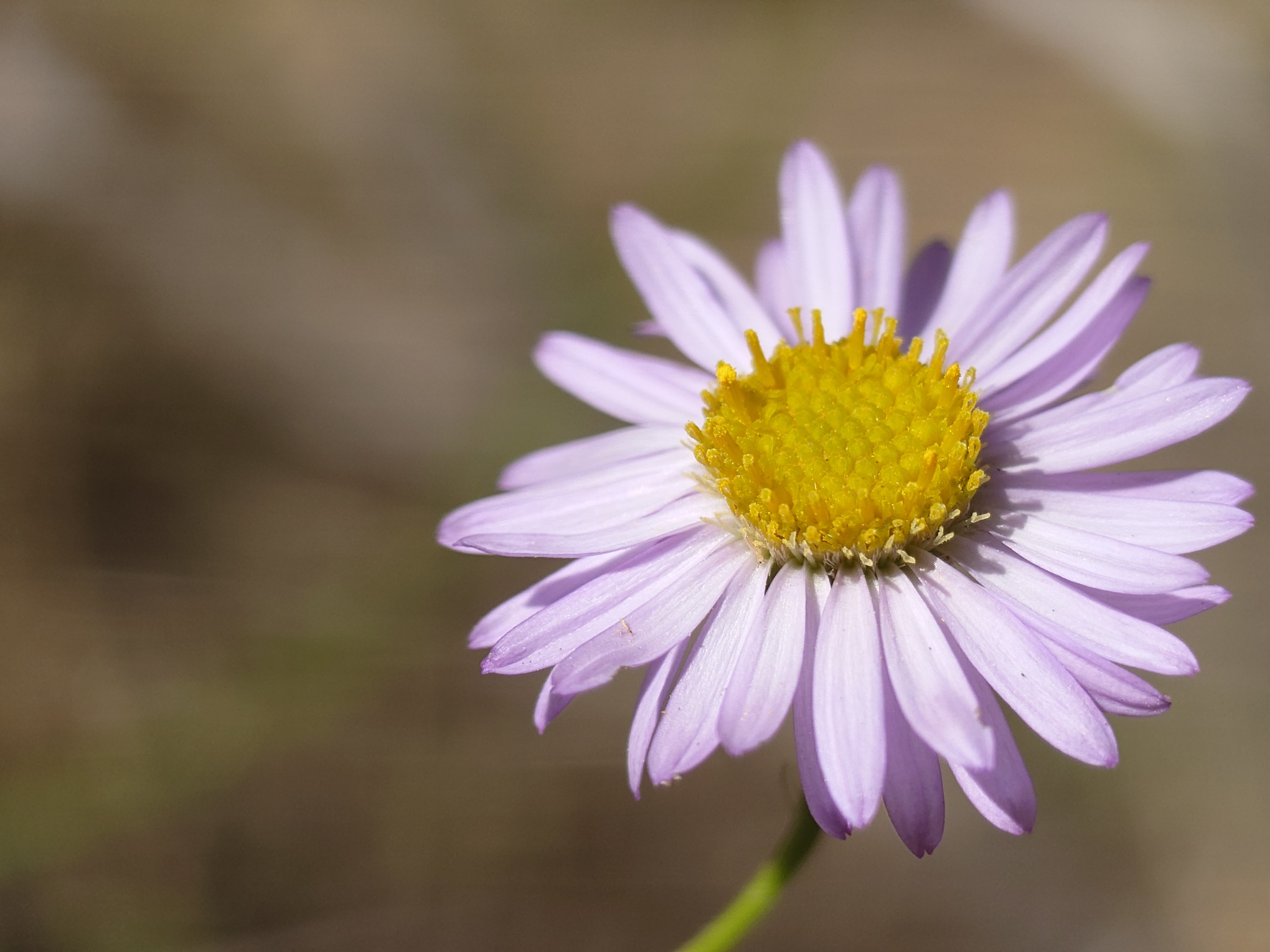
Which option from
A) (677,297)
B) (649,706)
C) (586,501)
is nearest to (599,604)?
(649,706)

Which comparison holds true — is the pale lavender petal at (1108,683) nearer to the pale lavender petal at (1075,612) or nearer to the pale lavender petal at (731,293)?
the pale lavender petal at (1075,612)

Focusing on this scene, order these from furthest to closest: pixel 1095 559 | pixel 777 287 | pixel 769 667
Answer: pixel 777 287 < pixel 1095 559 < pixel 769 667

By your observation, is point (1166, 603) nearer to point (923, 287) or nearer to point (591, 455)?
point (923, 287)

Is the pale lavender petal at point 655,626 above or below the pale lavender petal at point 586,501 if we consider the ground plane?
below

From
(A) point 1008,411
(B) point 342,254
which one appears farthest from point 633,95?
(A) point 1008,411

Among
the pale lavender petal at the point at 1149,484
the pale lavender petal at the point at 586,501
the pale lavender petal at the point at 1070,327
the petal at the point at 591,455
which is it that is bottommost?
the pale lavender petal at the point at 1149,484

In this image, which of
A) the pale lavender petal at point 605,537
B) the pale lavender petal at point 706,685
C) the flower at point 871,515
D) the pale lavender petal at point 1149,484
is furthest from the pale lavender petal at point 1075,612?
the pale lavender petal at point 605,537
